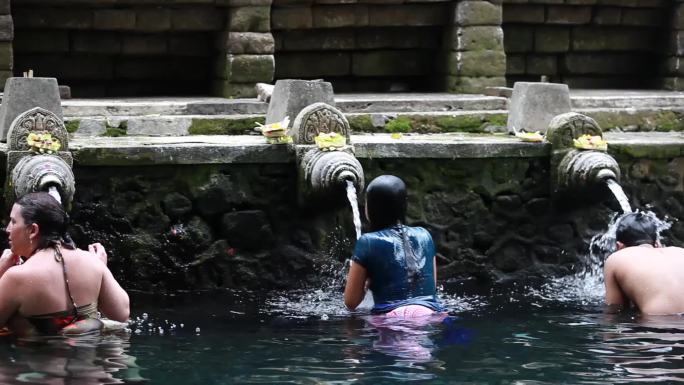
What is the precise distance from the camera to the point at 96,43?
40.1ft

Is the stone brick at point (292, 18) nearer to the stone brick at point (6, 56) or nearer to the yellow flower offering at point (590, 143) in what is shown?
the stone brick at point (6, 56)

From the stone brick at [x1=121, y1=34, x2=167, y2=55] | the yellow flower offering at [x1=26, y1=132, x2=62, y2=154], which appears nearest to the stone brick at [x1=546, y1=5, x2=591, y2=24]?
the stone brick at [x1=121, y1=34, x2=167, y2=55]

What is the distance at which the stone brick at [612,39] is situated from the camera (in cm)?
1423

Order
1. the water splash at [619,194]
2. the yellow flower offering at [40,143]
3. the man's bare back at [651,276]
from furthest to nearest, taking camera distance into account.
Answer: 1. the water splash at [619,194]
2. the yellow flower offering at [40,143]
3. the man's bare back at [651,276]

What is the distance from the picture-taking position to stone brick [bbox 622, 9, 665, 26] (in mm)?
14266

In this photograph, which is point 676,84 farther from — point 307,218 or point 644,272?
point 644,272

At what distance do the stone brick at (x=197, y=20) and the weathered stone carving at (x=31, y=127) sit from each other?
3490mm

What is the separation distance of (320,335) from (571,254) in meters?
3.62

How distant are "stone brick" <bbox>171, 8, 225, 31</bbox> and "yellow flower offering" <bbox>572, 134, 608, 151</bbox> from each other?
4020 mm

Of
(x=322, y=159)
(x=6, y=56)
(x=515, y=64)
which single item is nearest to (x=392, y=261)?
(x=322, y=159)

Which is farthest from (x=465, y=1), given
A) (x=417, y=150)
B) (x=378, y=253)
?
(x=378, y=253)

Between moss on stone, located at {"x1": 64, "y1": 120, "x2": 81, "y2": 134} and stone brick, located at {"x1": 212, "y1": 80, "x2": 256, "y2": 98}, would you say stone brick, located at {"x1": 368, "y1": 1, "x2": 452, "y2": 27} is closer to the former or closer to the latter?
stone brick, located at {"x1": 212, "y1": 80, "x2": 256, "y2": 98}

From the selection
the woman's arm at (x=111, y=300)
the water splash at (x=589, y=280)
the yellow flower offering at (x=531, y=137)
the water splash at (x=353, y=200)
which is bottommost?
the water splash at (x=589, y=280)

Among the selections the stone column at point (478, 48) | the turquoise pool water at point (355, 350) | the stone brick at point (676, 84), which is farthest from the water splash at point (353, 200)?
the stone brick at point (676, 84)
